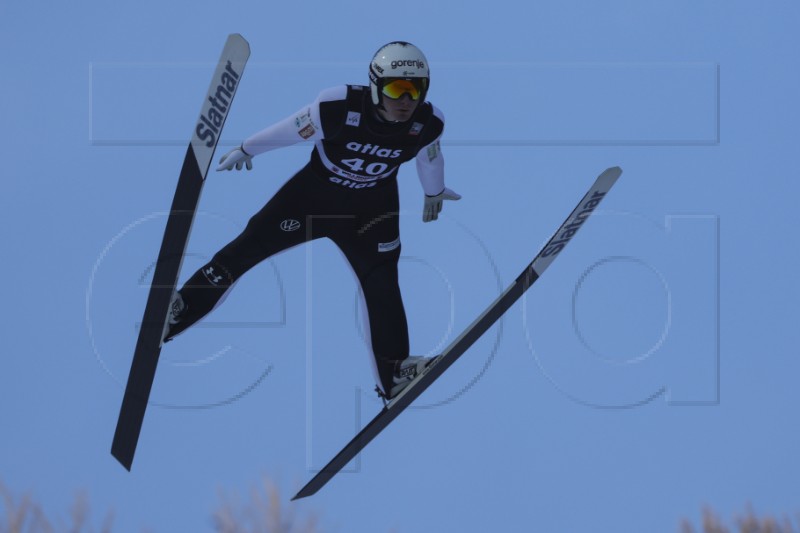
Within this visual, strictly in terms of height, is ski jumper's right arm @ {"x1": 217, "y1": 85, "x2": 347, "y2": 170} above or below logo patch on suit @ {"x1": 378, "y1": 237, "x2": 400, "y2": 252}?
above

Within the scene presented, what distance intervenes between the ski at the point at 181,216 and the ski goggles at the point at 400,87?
3.04ft

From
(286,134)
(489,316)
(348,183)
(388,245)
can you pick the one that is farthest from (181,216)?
(489,316)

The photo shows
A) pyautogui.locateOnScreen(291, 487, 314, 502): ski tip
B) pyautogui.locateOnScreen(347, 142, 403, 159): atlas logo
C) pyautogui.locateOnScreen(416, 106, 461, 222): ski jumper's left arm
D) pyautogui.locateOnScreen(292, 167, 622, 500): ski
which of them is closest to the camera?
pyautogui.locateOnScreen(347, 142, 403, 159): atlas logo

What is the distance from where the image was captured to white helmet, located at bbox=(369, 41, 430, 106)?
912cm

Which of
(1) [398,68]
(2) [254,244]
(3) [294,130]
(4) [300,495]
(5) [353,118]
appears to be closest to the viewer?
(1) [398,68]

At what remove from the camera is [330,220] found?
388 inches

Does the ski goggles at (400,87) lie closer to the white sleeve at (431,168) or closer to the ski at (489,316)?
the white sleeve at (431,168)

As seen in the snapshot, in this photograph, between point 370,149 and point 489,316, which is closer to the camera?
point 370,149

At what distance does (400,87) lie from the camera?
9133mm

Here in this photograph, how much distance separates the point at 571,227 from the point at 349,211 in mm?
1592

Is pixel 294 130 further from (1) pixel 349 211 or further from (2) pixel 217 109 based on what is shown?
(1) pixel 349 211

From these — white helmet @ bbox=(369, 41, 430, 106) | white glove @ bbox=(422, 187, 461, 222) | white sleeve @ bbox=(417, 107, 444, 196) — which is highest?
white helmet @ bbox=(369, 41, 430, 106)

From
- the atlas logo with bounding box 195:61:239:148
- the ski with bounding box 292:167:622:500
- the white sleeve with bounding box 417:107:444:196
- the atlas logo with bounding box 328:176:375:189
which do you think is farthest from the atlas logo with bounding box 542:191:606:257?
the atlas logo with bounding box 195:61:239:148

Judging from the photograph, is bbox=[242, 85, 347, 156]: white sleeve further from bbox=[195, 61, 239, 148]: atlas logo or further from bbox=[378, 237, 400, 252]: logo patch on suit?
bbox=[378, 237, 400, 252]: logo patch on suit
